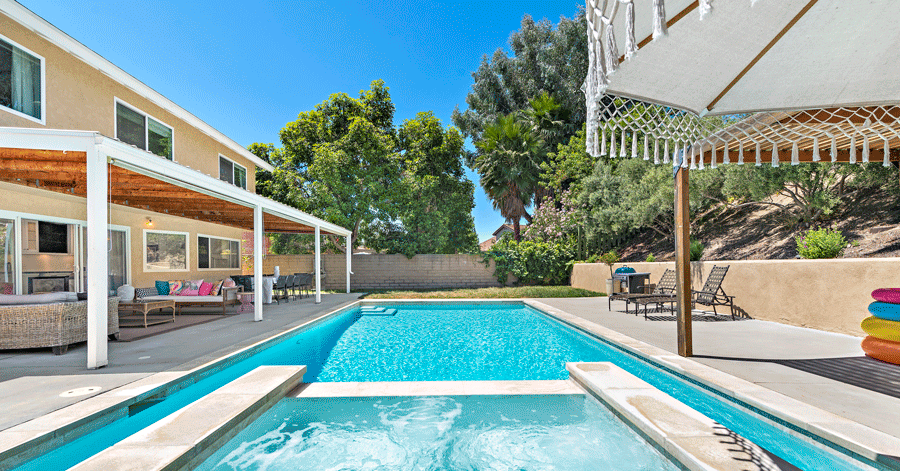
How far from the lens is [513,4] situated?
22578mm

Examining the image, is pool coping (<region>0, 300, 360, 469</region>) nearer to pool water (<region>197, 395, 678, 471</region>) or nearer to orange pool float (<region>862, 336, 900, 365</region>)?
pool water (<region>197, 395, 678, 471</region>)

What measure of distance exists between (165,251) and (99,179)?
729 cm

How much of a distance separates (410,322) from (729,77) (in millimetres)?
7881

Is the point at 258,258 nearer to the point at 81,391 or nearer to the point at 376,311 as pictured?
the point at 376,311

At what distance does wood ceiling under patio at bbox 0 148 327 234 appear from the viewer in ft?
17.3

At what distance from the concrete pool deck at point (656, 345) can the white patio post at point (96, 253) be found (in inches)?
13.2

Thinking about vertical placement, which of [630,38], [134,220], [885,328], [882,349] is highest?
[630,38]

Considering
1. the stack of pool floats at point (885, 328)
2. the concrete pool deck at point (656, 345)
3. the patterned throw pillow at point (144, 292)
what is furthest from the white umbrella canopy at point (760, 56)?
the patterned throw pillow at point (144, 292)

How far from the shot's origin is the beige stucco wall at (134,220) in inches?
276

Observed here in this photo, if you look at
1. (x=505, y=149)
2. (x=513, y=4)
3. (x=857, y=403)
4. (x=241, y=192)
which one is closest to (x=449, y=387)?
(x=857, y=403)

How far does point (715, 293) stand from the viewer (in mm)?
7922

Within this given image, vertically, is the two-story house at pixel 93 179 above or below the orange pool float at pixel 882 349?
above

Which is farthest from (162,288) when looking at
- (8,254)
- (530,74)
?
(530,74)

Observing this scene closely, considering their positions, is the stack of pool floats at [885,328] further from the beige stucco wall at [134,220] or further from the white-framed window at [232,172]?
the white-framed window at [232,172]
